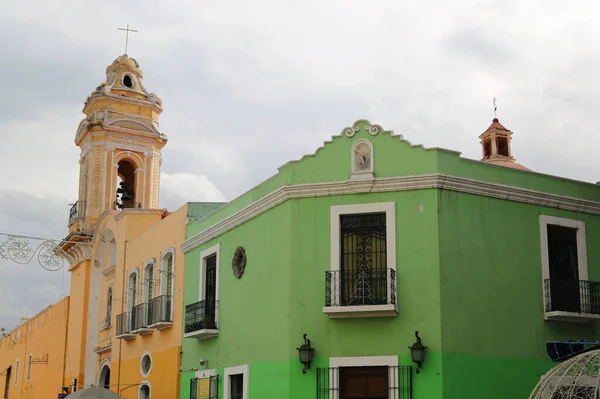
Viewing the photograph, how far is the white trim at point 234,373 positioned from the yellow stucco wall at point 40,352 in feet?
46.5

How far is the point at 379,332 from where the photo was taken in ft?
52.3

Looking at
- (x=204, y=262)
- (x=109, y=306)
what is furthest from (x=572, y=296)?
(x=109, y=306)

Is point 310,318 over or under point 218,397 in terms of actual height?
over

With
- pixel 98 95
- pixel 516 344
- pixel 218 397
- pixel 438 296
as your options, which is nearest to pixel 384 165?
pixel 438 296

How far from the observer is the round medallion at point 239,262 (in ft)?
61.9

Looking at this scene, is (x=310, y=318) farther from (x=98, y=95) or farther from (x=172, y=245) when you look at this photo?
(x=98, y=95)

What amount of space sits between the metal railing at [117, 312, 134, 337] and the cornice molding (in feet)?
25.1

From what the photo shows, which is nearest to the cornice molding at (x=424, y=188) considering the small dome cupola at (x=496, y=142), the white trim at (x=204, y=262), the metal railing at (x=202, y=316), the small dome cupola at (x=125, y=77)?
the white trim at (x=204, y=262)

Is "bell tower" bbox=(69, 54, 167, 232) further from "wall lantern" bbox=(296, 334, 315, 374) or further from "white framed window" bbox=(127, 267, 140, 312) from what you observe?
"wall lantern" bbox=(296, 334, 315, 374)

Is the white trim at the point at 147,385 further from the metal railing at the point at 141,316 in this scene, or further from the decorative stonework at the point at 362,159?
the decorative stonework at the point at 362,159

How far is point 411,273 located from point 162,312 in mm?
8629

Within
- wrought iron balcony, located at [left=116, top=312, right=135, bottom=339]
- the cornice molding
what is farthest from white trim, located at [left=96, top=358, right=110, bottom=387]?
the cornice molding

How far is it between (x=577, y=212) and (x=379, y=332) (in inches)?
201

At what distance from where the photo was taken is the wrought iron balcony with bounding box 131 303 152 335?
23.4m
